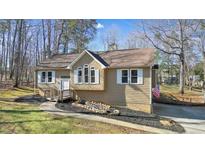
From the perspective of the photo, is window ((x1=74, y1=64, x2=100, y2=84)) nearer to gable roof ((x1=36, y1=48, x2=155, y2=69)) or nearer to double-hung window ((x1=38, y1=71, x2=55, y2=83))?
gable roof ((x1=36, y1=48, x2=155, y2=69))

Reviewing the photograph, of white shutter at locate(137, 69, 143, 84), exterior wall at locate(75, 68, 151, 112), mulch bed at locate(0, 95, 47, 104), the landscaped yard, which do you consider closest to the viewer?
mulch bed at locate(0, 95, 47, 104)

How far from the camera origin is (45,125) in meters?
7.00

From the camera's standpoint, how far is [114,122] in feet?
24.9

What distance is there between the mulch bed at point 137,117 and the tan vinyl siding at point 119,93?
45 cm

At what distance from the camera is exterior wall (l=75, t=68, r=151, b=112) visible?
9266 mm

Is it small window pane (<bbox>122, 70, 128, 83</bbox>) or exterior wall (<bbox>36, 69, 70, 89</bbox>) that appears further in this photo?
exterior wall (<bbox>36, 69, 70, 89</bbox>)

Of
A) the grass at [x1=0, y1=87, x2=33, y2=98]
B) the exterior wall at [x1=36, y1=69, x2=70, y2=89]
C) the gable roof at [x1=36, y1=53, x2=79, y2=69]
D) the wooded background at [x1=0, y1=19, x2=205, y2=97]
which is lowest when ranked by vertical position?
the grass at [x1=0, y1=87, x2=33, y2=98]

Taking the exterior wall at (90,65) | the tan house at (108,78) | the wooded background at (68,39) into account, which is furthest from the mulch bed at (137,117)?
the wooded background at (68,39)

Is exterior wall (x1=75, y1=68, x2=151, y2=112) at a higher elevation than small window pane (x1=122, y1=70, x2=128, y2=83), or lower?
lower

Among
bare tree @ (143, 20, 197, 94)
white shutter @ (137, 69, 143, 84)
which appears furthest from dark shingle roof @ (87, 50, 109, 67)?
bare tree @ (143, 20, 197, 94)

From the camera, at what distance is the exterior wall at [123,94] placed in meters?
9.27
